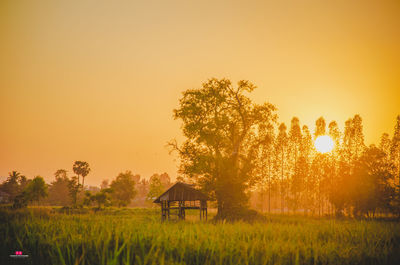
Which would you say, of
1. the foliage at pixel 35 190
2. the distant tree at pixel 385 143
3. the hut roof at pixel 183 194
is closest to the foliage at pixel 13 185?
the foliage at pixel 35 190

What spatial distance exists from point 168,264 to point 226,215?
25215 mm

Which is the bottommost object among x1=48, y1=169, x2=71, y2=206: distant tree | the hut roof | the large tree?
x1=48, y1=169, x2=71, y2=206: distant tree

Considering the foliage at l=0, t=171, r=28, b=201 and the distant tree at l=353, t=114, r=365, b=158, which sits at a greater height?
the distant tree at l=353, t=114, r=365, b=158

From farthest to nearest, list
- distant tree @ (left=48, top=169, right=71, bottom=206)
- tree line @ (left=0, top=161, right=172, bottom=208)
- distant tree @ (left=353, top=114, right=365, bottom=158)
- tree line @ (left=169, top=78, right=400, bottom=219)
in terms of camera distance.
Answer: distant tree @ (left=48, top=169, right=71, bottom=206) < tree line @ (left=0, top=161, right=172, bottom=208) < distant tree @ (left=353, top=114, right=365, bottom=158) < tree line @ (left=169, top=78, right=400, bottom=219)

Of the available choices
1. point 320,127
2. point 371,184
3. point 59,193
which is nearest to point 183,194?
point 371,184

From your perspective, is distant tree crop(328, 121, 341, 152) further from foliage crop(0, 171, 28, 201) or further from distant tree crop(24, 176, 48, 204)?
foliage crop(0, 171, 28, 201)

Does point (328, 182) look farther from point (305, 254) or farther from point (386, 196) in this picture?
point (305, 254)

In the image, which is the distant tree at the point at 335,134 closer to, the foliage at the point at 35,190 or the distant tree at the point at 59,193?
the foliage at the point at 35,190

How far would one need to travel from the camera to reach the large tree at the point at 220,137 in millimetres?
29078

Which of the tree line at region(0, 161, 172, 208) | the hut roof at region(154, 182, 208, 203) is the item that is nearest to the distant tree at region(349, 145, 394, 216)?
the hut roof at region(154, 182, 208, 203)

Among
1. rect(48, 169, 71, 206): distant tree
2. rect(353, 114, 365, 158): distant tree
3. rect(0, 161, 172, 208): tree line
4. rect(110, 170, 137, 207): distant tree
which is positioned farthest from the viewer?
rect(48, 169, 71, 206): distant tree

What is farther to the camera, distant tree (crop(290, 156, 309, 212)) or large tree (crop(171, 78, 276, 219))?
distant tree (crop(290, 156, 309, 212))

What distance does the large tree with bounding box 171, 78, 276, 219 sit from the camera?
29.1 meters

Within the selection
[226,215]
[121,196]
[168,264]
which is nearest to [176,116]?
[226,215]
